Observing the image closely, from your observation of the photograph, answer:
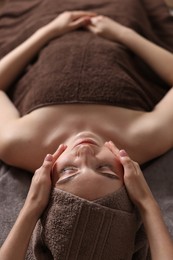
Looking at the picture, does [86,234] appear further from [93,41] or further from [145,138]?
[93,41]

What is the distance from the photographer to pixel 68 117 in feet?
4.28

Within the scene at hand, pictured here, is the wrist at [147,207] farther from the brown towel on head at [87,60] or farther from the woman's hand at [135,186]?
the brown towel on head at [87,60]

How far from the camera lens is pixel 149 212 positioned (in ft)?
3.28

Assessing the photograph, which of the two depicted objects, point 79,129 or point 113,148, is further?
point 79,129

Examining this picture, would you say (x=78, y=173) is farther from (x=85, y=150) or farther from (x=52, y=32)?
(x=52, y=32)

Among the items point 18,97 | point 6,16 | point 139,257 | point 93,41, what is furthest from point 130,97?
point 6,16

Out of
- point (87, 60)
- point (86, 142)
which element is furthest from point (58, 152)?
point (87, 60)

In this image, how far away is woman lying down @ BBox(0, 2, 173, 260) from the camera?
95 centimetres

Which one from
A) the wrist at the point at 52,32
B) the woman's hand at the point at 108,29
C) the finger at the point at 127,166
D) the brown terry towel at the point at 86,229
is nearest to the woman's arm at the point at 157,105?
the woman's hand at the point at 108,29

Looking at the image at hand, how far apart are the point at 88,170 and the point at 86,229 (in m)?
0.15

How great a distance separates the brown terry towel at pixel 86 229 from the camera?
94cm

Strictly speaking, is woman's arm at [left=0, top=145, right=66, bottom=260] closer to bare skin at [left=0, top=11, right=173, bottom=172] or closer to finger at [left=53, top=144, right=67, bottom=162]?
finger at [left=53, top=144, right=67, bottom=162]

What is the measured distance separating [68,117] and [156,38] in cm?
60

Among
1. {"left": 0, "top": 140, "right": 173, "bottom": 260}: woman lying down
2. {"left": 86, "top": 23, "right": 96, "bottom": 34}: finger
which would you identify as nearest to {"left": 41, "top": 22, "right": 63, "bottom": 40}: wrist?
{"left": 86, "top": 23, "right": 96, "bottom": 34}: finger
